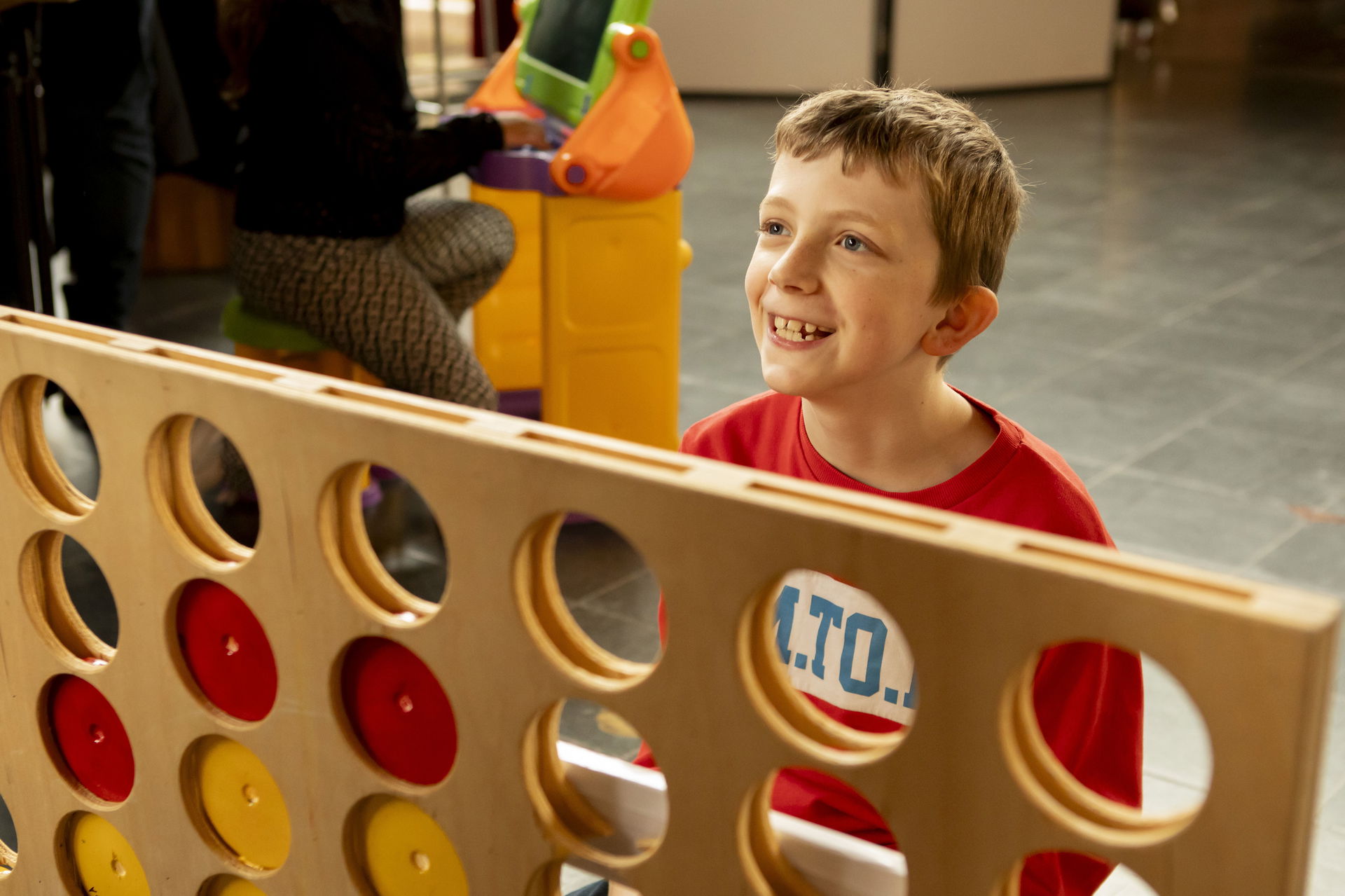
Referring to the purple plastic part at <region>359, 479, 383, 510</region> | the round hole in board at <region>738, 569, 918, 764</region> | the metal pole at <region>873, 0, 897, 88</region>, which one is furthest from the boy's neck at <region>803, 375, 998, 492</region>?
the metal pole at <region>873, 0, 897, 88</region>

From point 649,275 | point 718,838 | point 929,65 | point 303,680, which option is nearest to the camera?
point 718,838

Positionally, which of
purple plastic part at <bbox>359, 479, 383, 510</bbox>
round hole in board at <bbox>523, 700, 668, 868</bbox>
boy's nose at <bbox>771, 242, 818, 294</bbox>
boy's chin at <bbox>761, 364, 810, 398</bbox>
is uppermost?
boy's nose at <bbox>771, 242, 818, 294</bbox>

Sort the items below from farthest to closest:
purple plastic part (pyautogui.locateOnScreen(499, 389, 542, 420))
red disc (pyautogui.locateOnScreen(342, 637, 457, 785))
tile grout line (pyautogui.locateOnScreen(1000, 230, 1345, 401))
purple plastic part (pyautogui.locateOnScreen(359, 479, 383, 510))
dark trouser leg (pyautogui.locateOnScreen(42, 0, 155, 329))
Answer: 1. tile grout line (pyautogui.locateOnScreen(1000, 230, 1345, 401))
2. purple plastic part (pyautogui.locateOnScreen(499, 389, 542, 420))
3. dark trouser leg (pyautogui.locateOnScreen(42, 0, 155, 329))
4. purple plastic part (pyautogui.locateOnScreen(359, 479, 383, 510))
5. red disc (pyautogui.locateOnScreen(342, 637, 457, 785))

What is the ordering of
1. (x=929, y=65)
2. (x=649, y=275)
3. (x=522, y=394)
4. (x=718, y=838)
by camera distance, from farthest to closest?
(x=929, y=65), (x=522, y=394), (x=649, y=275), (x=718, y=838)

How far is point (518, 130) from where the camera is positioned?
2.62 m

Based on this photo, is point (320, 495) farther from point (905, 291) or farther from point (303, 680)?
point (905, 291)

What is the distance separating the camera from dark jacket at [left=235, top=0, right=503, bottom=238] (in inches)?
95.0

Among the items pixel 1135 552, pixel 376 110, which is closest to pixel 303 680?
pixel 376 110

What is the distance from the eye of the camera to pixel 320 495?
85 cm

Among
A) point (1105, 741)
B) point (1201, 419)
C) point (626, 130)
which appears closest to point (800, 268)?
point (1105, 741)

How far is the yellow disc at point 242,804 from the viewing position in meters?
0.99

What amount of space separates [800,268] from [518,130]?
1607mm

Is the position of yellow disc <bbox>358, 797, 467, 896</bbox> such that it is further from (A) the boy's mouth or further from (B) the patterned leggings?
(B) the patterned leggings

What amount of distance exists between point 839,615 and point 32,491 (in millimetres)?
612
